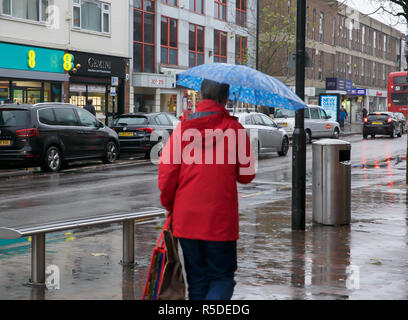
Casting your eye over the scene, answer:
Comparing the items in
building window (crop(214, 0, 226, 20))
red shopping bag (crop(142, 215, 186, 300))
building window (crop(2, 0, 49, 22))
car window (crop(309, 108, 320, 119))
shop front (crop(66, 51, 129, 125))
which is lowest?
red shopping bag (crop(142, 215, 186, 300))

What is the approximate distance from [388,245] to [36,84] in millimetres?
23781

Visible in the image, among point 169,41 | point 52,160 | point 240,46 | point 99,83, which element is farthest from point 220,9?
point 52,160

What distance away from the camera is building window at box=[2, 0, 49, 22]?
2803 centimetres

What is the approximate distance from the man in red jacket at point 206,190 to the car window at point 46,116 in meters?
13.9

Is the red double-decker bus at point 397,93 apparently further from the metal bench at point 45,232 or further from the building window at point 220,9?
the metal bench at point 45,232

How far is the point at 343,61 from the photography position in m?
66.6

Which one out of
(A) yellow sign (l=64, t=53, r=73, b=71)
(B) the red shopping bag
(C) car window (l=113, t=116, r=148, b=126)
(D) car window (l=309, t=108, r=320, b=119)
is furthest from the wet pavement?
(D) car window (l=309, t=108, r=320, b=119)

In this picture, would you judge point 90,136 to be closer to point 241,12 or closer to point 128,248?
point 128,248

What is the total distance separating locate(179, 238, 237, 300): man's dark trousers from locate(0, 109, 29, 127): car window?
45.3ft

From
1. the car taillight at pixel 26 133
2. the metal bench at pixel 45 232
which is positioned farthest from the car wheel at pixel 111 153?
the metal bench at pixel 45 232

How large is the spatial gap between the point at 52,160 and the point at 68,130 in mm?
1098

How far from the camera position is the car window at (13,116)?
1766cm

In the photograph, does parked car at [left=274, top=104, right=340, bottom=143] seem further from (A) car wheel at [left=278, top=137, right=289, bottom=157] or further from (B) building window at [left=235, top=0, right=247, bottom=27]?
(B) building window at [left=235, top=0, right=247, bottom=27]

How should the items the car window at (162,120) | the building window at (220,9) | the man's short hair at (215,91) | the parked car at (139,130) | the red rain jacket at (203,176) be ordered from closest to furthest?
1. the red rain jacket at (203,176)
2. the man's short hair at (215,91)
3. the parked car at (139,130)
4. the car window at (162,120)
5. the building window at (220,9)
